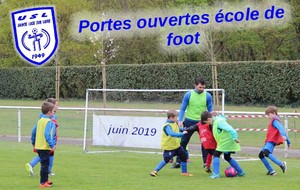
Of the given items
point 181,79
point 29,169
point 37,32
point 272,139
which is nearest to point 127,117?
point 29,169

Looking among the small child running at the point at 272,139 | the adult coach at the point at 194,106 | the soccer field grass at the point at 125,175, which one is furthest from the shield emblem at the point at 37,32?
the small child running at the point at 272,139

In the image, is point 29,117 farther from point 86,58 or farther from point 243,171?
point 86,58

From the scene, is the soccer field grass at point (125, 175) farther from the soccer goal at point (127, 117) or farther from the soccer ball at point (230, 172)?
the soccer goal at point (127, 117)

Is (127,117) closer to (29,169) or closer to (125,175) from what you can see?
(125,175)

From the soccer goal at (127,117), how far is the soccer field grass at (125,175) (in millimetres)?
921

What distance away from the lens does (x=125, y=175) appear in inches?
564

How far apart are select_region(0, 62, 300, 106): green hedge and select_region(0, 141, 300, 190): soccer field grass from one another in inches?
735

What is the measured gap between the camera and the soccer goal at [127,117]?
19.7 meters

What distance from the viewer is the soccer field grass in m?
12.7

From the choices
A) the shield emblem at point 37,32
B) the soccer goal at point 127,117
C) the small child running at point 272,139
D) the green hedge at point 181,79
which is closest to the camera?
the small child running at point 272,139

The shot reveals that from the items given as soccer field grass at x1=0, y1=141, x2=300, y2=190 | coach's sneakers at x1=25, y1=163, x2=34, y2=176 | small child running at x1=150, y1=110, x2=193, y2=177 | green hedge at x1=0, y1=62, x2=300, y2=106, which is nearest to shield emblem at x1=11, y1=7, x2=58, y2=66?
green hedge at x1=0, y1=62, x2=300, y2=106

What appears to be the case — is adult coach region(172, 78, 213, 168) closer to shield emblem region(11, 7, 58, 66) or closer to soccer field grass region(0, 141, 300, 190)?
soccer field grass region(0, 141, 300, 190)

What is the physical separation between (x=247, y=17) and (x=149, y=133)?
25.4 m

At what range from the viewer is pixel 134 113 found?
20.6 meters
